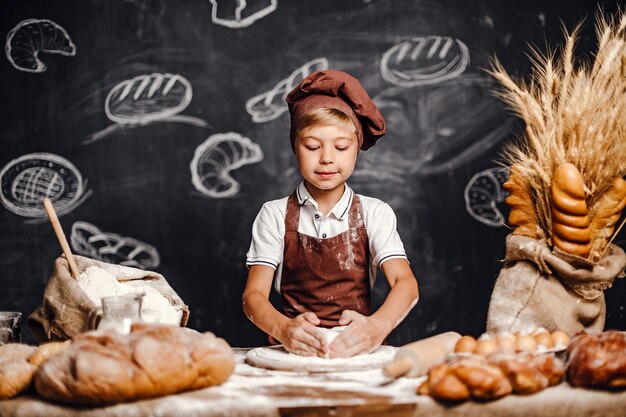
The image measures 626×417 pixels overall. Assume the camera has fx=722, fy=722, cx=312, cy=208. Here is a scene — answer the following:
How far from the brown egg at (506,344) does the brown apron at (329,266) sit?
2.45 feet

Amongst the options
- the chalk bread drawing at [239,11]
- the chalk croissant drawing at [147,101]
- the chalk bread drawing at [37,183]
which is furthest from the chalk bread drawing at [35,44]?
the chalk bread drawing at [239,11]

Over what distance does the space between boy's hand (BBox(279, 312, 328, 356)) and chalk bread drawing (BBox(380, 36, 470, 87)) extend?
6.07ft

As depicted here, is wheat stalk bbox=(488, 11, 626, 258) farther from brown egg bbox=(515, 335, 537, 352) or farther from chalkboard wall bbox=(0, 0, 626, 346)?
chalkboard wall bbox=(0, 0, 626, 346)

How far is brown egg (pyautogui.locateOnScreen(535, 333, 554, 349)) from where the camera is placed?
1756 millimetres

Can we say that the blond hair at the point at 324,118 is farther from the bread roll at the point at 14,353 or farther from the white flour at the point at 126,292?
the bread roll at the point at 14,353

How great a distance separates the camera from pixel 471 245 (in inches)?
137

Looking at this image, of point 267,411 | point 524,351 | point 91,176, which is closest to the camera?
point 267,411

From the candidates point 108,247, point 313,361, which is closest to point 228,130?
point 108,247

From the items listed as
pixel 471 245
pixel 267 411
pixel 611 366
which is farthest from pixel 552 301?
pixel 471 245

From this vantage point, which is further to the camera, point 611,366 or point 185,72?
point 185,72

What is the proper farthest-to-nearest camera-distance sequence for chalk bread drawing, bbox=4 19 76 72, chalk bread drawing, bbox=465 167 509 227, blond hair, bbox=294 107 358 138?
chalk bread drawing, bbox=465 167 509 227 → chalk bread drawing, bbox=4 19 76 72 → blond hair, bbox=294 107 358 138

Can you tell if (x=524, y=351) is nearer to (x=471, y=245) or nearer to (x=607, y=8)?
(x=471, y=245)

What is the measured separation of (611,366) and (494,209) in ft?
6.65

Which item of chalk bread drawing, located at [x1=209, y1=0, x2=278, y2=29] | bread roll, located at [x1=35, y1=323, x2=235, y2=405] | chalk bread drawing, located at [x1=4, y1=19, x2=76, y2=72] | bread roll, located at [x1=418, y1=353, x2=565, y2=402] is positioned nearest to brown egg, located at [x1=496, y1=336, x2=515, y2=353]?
bread roll, located at [x1=418, y1=353, x2=565, y2=402]
